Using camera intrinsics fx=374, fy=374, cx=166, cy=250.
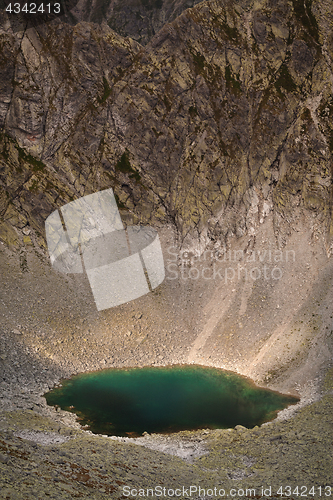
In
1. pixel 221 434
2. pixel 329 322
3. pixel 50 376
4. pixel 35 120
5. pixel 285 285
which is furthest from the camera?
pixel 35 120

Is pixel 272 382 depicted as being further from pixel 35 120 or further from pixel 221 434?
pixel 35 120

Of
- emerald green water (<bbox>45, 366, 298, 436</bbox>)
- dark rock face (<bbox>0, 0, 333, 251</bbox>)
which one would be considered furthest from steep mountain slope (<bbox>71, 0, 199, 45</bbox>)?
emerald green water (<bbox>45, 366, 298, 436</bbox>)

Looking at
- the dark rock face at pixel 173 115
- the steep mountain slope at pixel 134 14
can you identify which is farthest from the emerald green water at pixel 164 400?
the steep mountain slope at pixel 134 14

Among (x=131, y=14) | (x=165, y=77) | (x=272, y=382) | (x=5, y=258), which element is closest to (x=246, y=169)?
(x=165, y=77)

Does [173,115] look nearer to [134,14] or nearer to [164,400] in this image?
[164,400]

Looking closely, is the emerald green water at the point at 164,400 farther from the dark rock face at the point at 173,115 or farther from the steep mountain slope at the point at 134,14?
the steep mountain slope at the point at 134,14

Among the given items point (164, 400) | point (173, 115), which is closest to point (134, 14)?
point (173, 115)
